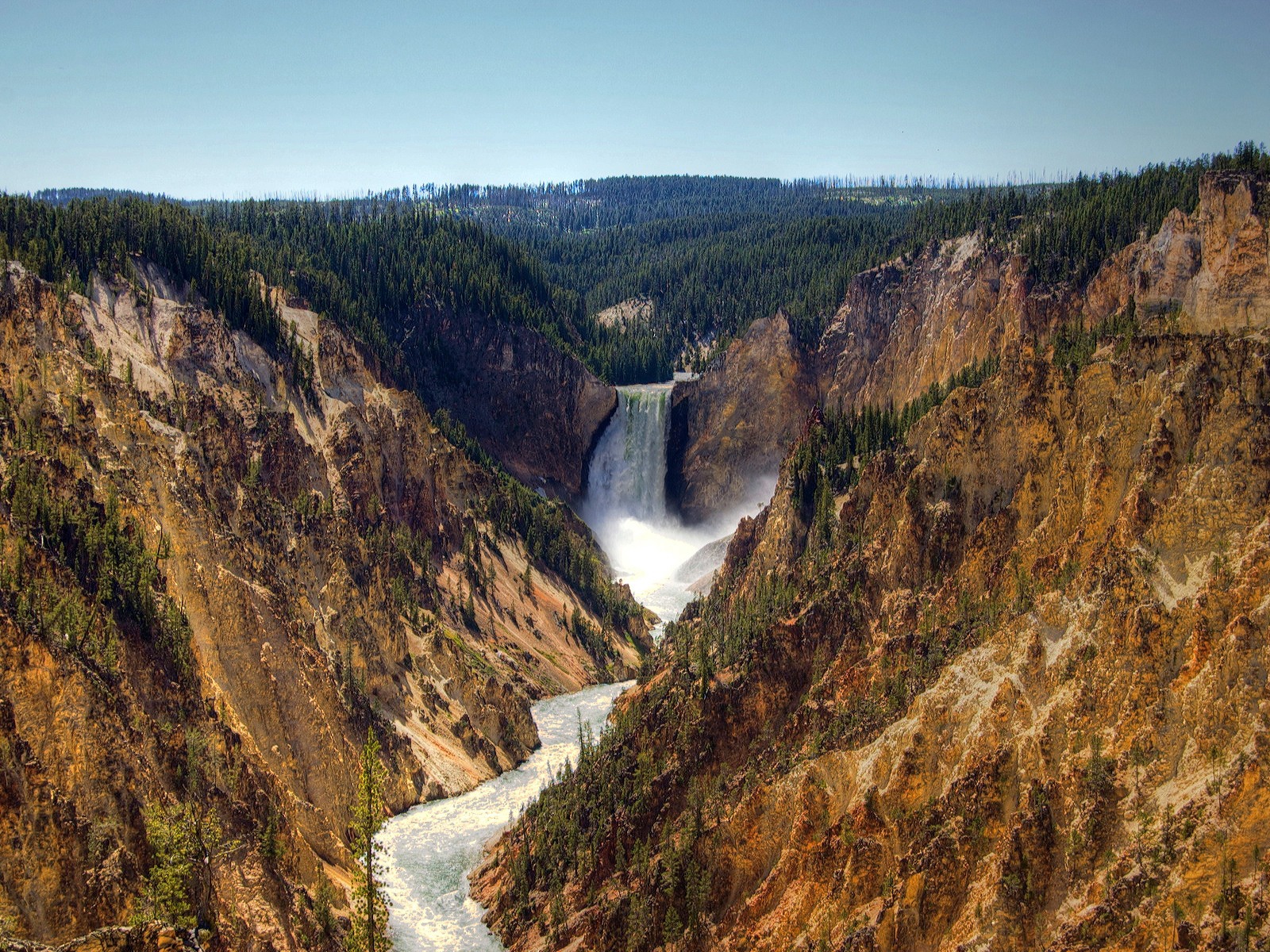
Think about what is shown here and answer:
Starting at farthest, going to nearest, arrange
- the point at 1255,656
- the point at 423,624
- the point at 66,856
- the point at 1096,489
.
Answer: the point at 423,624, the point at 1096,489, the point at 66,856, the point at 1255,656

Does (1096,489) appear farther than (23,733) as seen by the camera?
Yes

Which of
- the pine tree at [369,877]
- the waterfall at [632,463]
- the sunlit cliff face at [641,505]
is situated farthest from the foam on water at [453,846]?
the waterfall at [632,463]

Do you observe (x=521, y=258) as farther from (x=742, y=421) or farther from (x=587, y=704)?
(x=587, y=704)

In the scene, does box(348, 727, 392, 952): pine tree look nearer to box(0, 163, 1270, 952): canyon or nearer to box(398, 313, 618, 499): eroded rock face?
box(0, 163, 1270, 952): canyon

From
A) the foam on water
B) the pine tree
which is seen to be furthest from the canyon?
the pine tree

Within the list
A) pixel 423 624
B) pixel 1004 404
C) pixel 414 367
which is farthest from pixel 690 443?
pixel 1004 404

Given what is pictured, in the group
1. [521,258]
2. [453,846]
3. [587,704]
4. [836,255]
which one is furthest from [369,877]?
[836,255]

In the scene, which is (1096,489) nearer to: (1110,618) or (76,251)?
(1110,618)
